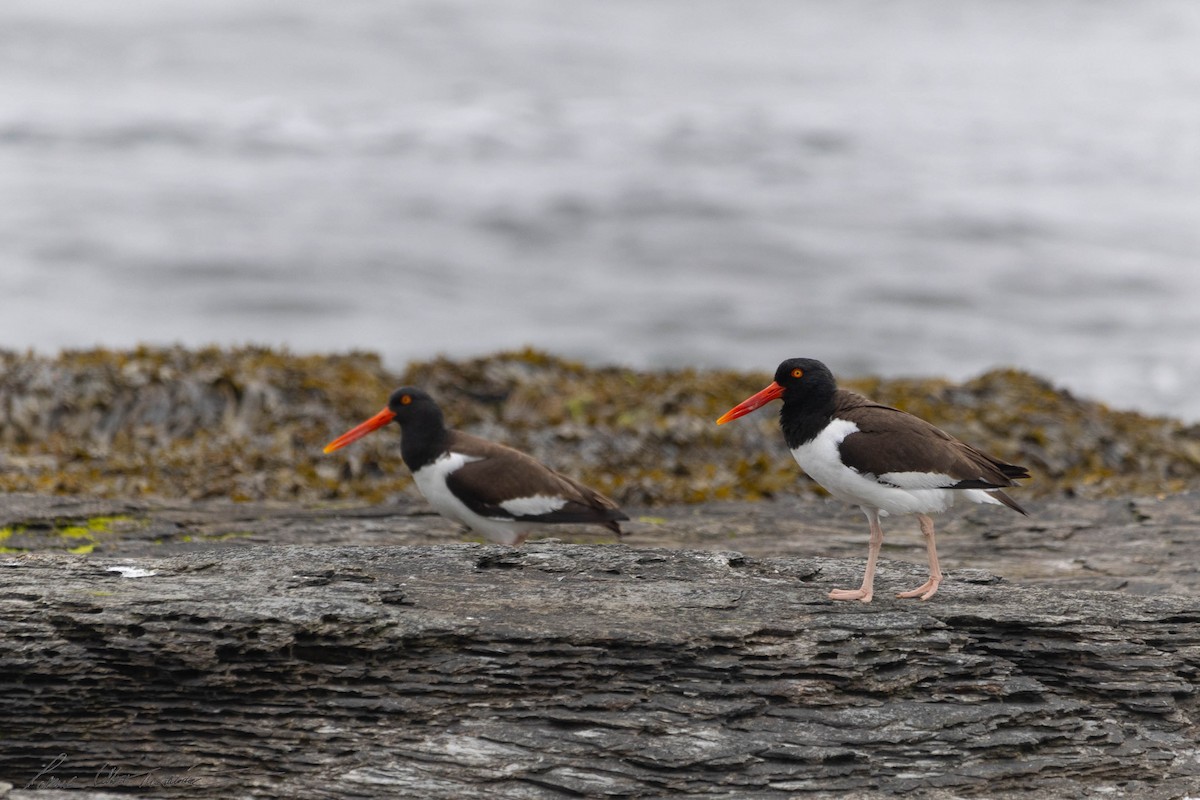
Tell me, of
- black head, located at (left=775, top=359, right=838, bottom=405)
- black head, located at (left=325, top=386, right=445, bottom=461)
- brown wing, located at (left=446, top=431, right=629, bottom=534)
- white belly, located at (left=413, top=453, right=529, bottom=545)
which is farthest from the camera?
black head, located at (left=325, top=386, right=445, bottom=461)

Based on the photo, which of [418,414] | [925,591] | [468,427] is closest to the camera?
[925,591]

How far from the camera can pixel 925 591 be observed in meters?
6.36

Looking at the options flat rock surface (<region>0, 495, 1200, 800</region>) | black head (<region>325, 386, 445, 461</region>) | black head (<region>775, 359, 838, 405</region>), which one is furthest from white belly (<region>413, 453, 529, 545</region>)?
black head (<region>775, 359, 838, 405</region>)

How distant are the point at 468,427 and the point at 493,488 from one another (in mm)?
5109

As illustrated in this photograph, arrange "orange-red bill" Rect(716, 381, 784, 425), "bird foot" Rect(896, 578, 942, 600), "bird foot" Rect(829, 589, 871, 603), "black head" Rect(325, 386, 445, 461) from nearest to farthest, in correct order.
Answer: "bird foot" Rect(829, 589, 871, 603) < "bird foot" Rect(896, 578, 942, 600) < "orange-red bill" Rect(716, 381, 784, 425) < "black head" Rect(325, 386, 445, 461)

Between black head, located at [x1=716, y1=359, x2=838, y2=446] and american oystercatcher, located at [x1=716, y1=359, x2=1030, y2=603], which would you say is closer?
american oystercatcher, located at [x1=716, y1=359, x2=1030, y2=603]

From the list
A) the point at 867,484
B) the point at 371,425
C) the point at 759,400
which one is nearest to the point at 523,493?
the point at 371,425

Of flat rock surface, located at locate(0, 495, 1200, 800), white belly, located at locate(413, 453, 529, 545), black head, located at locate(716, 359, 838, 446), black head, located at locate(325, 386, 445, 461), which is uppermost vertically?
black head, located at locate(716, 359, 838, 446)

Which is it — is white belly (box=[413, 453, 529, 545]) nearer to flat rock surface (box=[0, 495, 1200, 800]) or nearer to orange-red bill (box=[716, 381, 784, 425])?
flat rock surface (box=[0, 495, 1200, 800])

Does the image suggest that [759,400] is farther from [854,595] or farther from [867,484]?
[854,595]

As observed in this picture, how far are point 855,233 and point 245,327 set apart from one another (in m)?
15.9

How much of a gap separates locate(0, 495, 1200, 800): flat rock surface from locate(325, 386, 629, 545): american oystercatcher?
1684mm

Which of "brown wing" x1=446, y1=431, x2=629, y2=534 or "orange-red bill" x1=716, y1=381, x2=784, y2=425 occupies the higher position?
"orange-red bill" x1=716, y1=381, x2=784, y2=425

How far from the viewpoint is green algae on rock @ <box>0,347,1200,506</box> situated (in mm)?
11203
